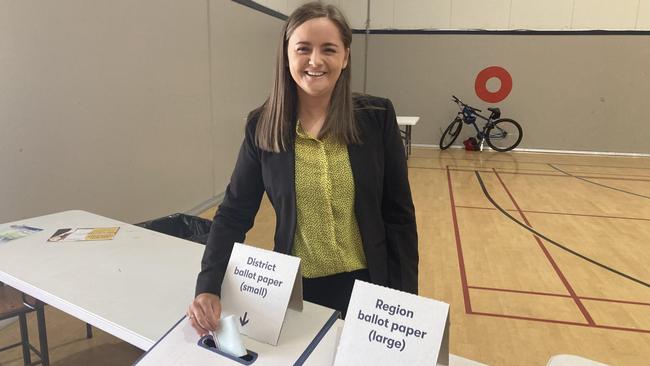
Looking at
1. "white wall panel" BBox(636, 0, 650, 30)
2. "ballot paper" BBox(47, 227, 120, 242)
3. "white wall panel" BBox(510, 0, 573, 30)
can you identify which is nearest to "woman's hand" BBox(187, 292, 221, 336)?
"ballot paper" BBox(47, 227, 120, 242)

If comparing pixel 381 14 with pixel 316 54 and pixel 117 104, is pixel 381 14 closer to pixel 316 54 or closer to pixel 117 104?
pixel 117 104

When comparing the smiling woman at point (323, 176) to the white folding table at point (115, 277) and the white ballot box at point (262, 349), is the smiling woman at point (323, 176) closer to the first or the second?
the white ballot box at point (262, 349)

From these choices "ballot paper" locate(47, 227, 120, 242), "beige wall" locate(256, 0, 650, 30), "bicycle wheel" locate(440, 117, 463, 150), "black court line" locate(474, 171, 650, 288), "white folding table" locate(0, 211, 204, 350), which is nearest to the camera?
"white folding table" locate(0, 211, 204, 350)

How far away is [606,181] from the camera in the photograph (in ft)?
19.2

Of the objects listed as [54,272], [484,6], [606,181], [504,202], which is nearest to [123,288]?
[54,272]

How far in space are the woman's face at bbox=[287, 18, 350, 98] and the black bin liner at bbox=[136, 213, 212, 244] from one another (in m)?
1.55

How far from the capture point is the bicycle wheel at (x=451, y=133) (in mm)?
7867

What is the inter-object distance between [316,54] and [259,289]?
53 centimetres

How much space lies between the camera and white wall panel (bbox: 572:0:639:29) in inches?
283

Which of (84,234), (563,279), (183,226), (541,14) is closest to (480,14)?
(541,14)

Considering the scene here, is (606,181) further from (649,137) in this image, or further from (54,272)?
(54,272)

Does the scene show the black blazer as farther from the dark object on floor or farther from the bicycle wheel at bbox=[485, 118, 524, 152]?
the bicycle wheel at bbox=[485, 118, 524, 152]

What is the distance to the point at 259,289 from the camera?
0.97 metres

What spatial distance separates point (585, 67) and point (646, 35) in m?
0.97
